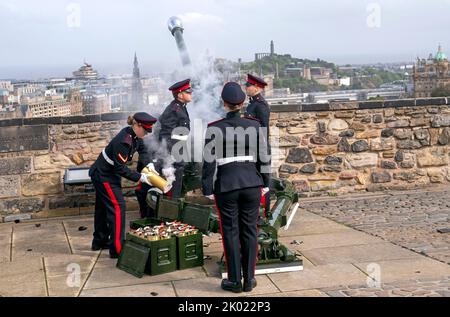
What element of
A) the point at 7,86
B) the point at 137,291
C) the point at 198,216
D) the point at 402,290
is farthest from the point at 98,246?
the point at 7,86

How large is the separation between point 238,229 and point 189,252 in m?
0.88

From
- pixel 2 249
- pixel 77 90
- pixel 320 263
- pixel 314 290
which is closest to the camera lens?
pixel 314 290

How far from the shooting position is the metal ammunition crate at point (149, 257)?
6145 millimetres

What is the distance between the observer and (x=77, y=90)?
38.6 ft

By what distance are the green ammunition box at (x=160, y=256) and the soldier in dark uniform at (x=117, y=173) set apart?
740 mm

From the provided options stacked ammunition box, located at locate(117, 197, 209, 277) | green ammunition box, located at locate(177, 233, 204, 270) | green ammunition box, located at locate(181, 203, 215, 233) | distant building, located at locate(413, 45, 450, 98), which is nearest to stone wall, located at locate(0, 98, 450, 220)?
green ammunition box, located at locate(181, 203, 215, 233)

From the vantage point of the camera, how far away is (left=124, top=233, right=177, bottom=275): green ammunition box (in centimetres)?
615

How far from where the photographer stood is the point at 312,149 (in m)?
10.4

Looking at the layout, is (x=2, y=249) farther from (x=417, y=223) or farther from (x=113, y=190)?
(x=417, y=223)

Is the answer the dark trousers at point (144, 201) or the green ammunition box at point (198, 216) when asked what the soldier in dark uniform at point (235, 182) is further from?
the dark trousers at point (144, 201)

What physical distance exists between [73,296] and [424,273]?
3.15 meters

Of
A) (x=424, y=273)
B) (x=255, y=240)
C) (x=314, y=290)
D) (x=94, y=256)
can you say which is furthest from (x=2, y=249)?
(x=424, y=273)

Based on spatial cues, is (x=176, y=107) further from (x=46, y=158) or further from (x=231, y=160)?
(x=231, y=160)

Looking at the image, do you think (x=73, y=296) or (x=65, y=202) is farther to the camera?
(x=65, y=202)
